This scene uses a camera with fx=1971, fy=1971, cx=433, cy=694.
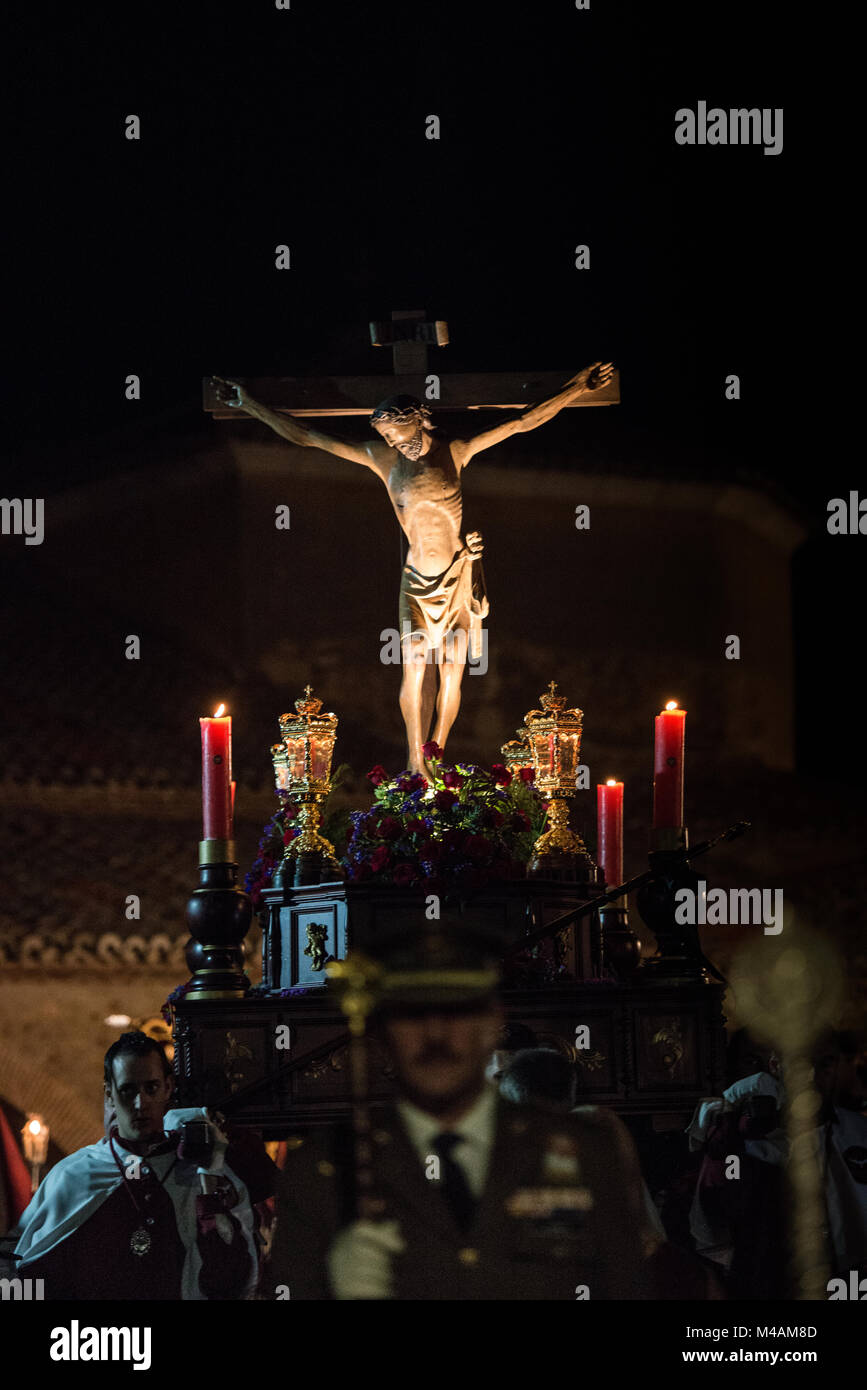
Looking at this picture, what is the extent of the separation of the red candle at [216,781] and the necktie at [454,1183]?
7.56ft

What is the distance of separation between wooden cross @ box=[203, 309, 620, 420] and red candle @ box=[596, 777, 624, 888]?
1.55 m

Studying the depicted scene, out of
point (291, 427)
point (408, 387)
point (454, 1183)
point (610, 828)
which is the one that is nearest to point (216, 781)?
point (610, 828)

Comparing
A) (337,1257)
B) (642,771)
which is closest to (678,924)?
(337,1257)

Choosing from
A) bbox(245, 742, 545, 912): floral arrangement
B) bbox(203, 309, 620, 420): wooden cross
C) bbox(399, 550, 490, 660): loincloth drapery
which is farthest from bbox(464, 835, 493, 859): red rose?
bbox(203, 309, 620, 420): wooden cross

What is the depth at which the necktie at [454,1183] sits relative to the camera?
3.50 metres

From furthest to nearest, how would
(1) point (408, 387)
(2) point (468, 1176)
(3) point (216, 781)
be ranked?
(1) point (408, 387) < (3) point (216, 781) < (2) point (468, 1176)

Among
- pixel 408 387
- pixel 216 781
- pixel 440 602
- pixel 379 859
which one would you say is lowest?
pixel 379 859

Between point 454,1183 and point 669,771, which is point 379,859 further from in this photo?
point 454,1183

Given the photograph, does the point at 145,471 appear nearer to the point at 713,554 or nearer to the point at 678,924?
the point at 713,554

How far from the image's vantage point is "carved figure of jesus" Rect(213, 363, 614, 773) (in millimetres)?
6578

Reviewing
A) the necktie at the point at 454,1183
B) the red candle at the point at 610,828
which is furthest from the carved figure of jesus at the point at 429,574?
the necktie at the point at 454,1183

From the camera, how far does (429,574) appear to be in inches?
259

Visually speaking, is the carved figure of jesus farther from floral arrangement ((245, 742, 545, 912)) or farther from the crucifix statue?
floral arrangement ((245, 742, 545, 912))

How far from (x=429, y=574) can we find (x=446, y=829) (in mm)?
1065
